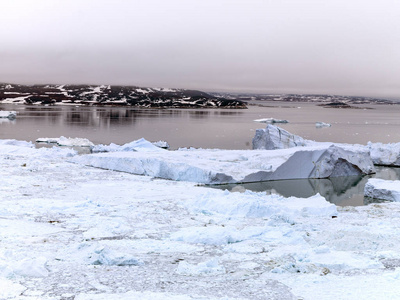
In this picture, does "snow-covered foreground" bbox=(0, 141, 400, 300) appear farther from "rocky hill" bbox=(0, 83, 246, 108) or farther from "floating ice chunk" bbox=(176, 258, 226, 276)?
"rocky hill" bbox=(0, 83, 246, 108)

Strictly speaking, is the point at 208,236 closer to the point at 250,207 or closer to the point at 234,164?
the point at 250,207

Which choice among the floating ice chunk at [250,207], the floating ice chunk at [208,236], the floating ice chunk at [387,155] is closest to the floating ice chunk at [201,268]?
the floating ice chunk at [208,236]

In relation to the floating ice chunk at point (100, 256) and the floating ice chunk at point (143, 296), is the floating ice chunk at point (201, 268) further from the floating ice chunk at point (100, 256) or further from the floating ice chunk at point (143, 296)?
the floating ice chunk at point (143, 296)

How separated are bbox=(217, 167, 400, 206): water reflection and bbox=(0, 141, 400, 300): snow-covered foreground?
2593mm

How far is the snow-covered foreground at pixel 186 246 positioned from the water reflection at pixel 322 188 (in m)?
2.59

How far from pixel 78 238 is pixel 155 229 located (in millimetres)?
1220

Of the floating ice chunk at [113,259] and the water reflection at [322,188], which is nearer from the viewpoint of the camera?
the floating ice chunk at [113,259]

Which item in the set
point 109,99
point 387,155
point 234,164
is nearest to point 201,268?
point 234,164

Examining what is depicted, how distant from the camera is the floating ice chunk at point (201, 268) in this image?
4484 mm

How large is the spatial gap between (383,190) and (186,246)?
780 centimetres

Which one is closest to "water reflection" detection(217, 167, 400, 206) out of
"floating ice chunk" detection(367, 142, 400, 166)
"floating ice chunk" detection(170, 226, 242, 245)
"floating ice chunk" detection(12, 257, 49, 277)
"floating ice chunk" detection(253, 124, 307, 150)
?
"floating ice chunk" detection(367, 142, 400, 166)

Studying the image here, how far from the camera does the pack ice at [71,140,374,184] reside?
12.5 metres

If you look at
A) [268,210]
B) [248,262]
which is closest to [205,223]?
[268,210]

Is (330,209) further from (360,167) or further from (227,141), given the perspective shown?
(227,141)
